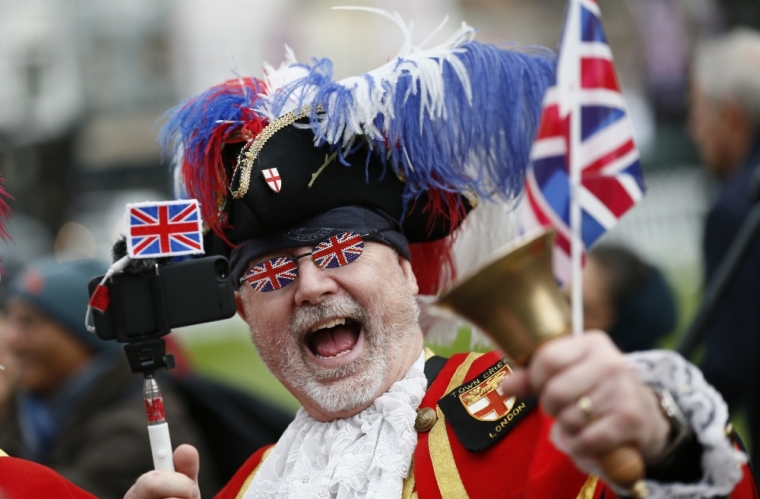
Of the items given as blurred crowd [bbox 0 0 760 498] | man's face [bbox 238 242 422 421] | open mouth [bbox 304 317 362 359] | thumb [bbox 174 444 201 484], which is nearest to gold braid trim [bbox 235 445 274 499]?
man's face [bbox 238 242 422 421]

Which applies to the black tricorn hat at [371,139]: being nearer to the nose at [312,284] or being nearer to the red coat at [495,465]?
the nose at [312,284]

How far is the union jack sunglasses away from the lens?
2.77m

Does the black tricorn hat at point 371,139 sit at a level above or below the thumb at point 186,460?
above

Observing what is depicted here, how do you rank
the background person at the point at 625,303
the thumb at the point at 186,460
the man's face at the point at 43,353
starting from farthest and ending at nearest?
the man's face at the point at 43,353, the background person at the point at 625,303, the thumb at the point at 186,460

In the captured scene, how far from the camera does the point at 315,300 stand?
2.75 metres

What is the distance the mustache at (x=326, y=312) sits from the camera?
2758mm

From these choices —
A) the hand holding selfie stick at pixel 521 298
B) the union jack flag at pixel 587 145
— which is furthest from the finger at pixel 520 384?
the union jack flag at pixel 587 145

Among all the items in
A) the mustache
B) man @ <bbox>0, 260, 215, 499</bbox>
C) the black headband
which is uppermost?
the black headband

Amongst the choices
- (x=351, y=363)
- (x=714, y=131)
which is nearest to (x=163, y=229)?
(x=351, y=363)

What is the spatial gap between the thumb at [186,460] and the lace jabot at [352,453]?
0.98ft

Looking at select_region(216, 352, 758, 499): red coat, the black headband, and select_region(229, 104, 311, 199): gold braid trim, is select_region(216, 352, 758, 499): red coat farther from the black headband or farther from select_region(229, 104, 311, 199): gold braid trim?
select_region(229, 104, 311, 199): gold braid trim

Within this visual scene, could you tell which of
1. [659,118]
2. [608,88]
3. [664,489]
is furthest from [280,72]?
→ [659,118]

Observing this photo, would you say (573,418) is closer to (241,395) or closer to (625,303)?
(625,303)

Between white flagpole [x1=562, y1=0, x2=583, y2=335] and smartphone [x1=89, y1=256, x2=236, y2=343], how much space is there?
84 centimetres
